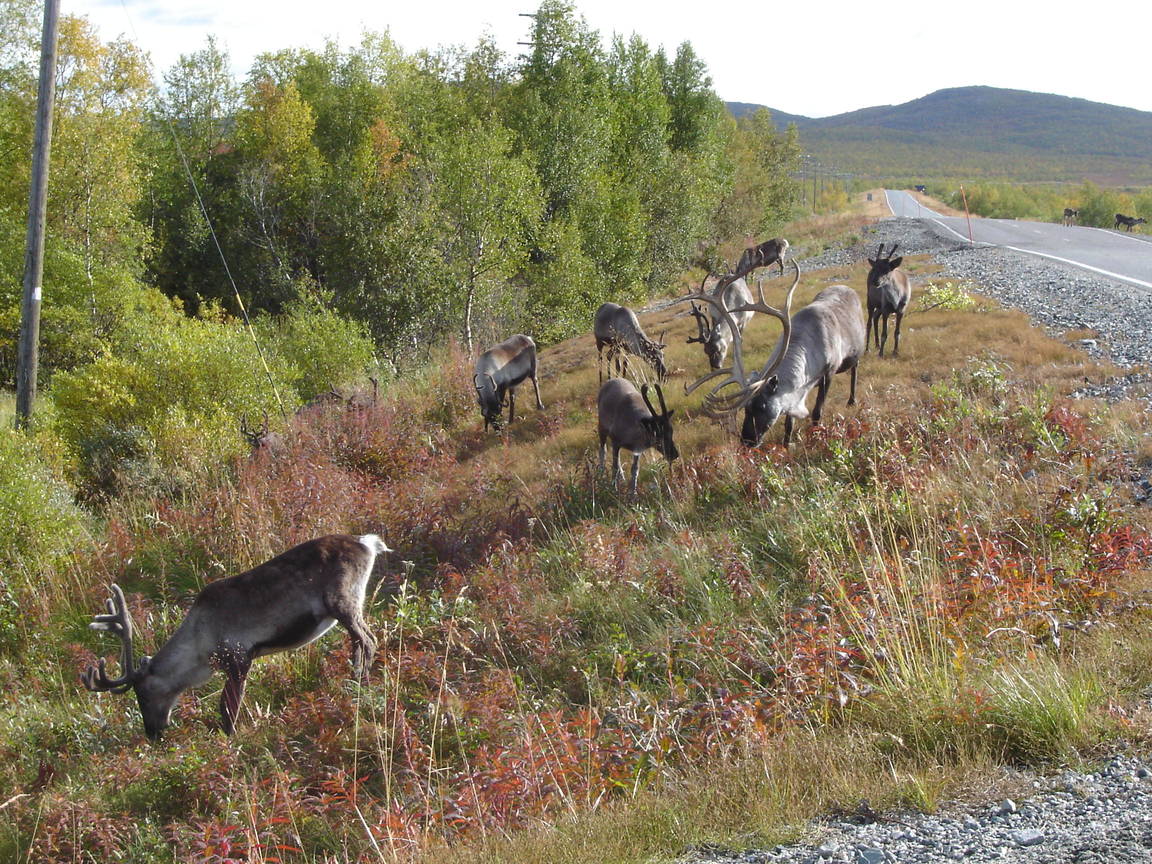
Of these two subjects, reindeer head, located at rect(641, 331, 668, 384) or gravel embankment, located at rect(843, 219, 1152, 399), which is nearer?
gravel embankment, located at rect(843, 219, 1152, 399)

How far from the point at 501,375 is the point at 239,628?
28.8ft

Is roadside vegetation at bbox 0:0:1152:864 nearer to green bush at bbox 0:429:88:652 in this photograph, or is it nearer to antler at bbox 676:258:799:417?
green bush at bbox 0:429:88:652

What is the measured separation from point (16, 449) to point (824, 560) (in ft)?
31.9

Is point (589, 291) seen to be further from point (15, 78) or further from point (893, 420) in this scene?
point (893, 420)

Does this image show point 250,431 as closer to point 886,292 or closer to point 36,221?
point 36,221

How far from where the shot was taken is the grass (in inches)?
157

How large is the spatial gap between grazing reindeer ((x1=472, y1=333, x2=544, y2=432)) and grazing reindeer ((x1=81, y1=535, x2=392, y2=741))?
7.55m

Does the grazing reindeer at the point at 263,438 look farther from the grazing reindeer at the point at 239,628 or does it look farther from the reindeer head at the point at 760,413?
the reindeer head at the point at 760,413

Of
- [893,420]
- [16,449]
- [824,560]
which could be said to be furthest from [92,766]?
[893,420]

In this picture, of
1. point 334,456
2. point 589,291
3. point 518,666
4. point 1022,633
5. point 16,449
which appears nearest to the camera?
point 1022,633

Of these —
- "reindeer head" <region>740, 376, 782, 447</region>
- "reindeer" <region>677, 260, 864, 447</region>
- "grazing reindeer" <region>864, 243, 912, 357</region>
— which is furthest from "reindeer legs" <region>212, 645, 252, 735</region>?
"grazing reindeer" <region>864, 243, 912, 357</region>

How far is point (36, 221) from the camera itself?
13.5m

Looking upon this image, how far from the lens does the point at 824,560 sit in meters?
6.12

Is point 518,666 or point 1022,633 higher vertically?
point 1022,633
